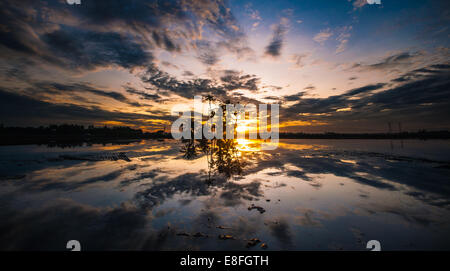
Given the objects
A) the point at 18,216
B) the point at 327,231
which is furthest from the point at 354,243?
the point at 18,216

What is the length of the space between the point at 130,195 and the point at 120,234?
424cm

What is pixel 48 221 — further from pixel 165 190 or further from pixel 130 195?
pixel 165 190

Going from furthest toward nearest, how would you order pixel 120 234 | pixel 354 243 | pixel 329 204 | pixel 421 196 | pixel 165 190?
pixel 165 190, pixel 421 196, pixel 329 204, pixel 120 234, pixel 354 243

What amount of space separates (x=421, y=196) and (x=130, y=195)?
1737 cm

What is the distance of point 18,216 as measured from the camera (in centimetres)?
656

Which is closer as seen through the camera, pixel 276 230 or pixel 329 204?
pixel 276 230

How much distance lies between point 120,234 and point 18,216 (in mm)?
5413

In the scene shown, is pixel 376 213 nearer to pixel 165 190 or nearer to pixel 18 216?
pixel 165 190

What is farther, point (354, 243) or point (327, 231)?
Result: point (327, 231)
